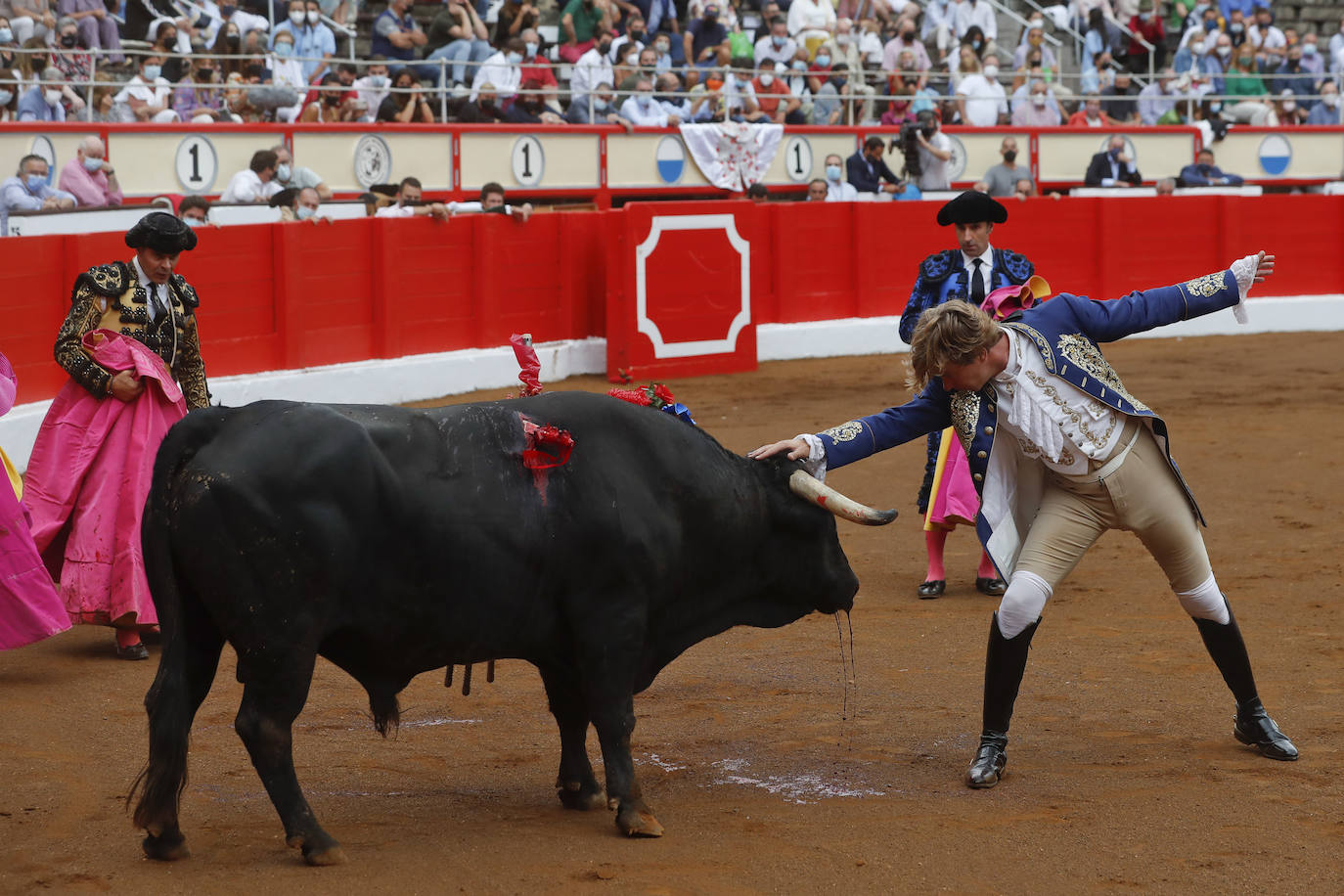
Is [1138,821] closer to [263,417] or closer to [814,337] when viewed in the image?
[263,417]

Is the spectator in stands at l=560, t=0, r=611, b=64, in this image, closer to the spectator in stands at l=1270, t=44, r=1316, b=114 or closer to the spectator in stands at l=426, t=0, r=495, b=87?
the spectator in stands at l=426, t=0, r=495, b=87

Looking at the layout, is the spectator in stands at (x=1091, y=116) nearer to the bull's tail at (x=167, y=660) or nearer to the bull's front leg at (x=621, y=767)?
the bull's front leg at (x=621, y=767)

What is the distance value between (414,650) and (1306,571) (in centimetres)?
422

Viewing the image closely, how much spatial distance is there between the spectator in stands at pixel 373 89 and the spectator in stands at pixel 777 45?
4.19 metres

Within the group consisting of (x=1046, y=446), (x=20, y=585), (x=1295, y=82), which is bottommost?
(x=20, y=585)

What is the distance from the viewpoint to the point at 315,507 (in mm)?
3381

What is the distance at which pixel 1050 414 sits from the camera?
A: 3.97m

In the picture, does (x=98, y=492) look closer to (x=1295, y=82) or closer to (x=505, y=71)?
(x=505, y=71)

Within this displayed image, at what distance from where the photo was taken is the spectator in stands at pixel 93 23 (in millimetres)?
12438

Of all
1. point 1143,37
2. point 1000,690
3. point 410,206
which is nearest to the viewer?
point 1000,690

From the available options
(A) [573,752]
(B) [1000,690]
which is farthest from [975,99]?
(A) [573,752]

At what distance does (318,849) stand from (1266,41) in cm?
1982

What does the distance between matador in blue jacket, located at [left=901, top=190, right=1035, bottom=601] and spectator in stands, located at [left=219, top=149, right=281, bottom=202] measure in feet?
22.1

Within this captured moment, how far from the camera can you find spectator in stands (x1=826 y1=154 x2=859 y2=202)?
1565 centimetres
